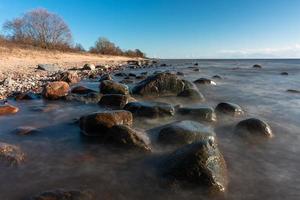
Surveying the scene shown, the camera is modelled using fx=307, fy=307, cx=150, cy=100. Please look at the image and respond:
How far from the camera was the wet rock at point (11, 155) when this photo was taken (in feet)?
13.3

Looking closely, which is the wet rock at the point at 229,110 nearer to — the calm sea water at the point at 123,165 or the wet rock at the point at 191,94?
the calm sea water at the point at 123,165

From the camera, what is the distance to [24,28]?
180 ft

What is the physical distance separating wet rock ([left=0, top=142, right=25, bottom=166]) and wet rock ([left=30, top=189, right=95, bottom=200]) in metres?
1.14

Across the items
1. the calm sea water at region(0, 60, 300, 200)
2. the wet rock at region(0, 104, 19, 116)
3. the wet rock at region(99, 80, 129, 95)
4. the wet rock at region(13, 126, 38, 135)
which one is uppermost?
the wet rock at region(99, 80, 129, 95)

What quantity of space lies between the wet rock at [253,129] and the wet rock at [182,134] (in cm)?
90

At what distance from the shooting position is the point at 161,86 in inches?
384

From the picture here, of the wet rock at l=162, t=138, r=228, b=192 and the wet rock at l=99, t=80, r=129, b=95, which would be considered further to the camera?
the wet rock at l=99, t=80, r=129, b=95

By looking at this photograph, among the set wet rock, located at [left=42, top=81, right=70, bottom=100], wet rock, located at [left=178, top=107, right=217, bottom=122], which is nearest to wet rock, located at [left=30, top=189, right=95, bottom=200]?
wet rock, located at [left=178, top=107, right=217, bottom=122]

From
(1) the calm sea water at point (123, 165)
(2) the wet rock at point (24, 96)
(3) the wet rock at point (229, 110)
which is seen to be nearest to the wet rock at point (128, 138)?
(1) the calm sea water at point (123, 165)

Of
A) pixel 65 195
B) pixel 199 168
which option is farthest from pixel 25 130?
pixel 199 168

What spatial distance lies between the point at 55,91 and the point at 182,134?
17.2 ft

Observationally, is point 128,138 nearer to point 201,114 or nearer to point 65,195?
point 65,195

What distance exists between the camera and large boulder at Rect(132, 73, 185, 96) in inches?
381

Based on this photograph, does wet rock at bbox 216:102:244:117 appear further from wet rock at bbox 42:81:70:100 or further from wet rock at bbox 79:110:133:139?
wet rock at bbox 42:81:70:100
